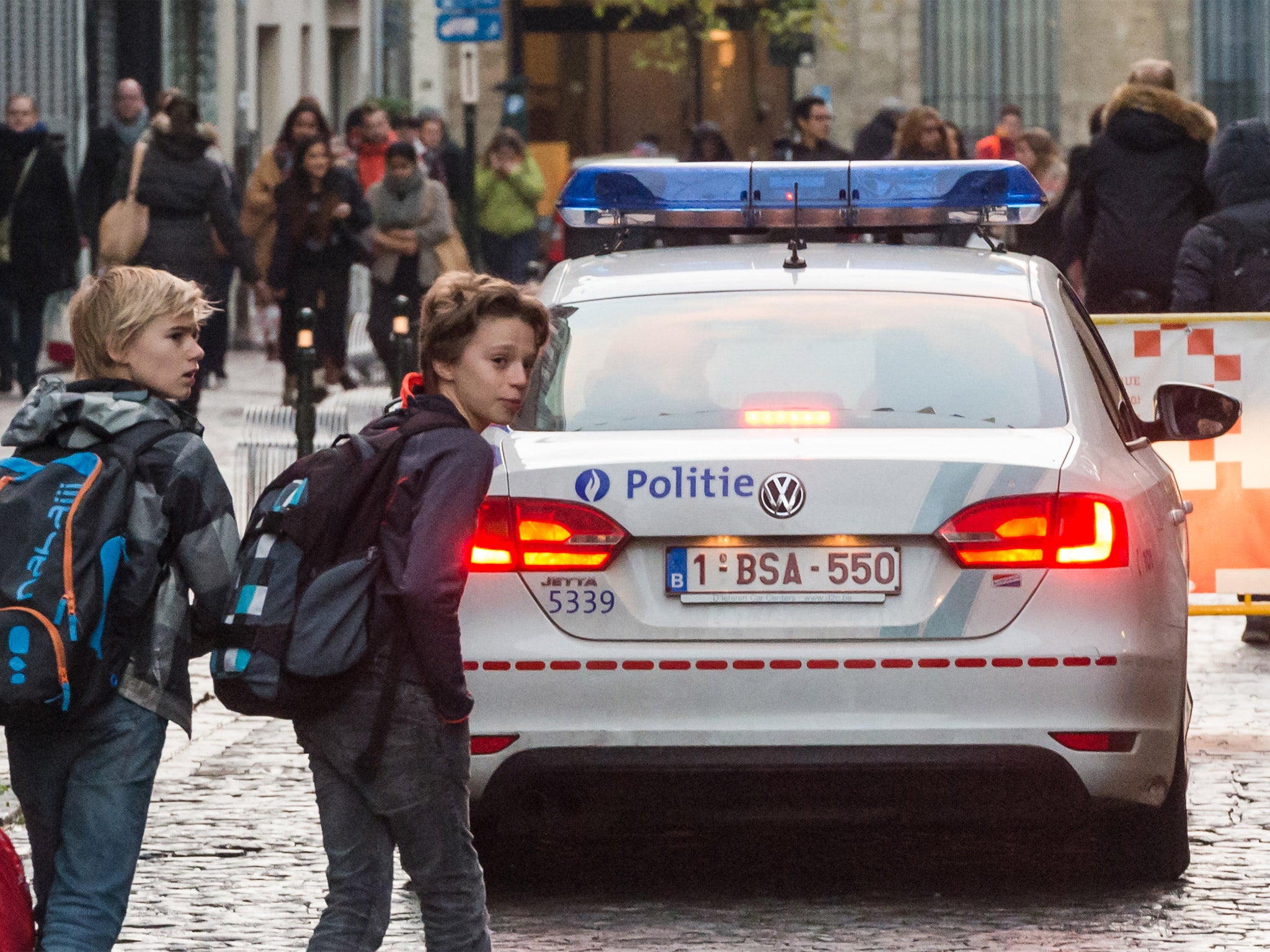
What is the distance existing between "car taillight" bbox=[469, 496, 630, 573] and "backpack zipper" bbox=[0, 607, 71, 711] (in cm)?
149

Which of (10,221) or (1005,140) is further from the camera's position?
(1005,140)

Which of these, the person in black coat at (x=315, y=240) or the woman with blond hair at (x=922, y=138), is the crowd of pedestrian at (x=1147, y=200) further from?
the person in black coat at (x=315, y=240)

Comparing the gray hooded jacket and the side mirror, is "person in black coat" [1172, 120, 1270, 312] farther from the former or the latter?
the gray hooded jacket

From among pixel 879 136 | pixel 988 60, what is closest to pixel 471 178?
pixel 879 136

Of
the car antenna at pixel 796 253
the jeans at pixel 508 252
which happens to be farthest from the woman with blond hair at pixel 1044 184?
the car antenna at pixel 796 253

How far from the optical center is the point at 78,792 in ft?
15.2

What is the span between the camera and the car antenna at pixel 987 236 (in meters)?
7.24

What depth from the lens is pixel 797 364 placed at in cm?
632

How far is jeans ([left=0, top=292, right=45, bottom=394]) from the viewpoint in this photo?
18.9m

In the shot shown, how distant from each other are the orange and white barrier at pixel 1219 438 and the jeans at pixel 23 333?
10808 mm

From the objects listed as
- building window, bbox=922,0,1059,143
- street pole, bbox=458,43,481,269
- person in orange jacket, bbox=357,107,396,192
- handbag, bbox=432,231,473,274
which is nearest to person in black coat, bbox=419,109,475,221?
person in orange jacket, bbox=357,107,396,192

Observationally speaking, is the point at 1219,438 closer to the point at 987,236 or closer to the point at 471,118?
the point at 987,236

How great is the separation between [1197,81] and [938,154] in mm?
24836

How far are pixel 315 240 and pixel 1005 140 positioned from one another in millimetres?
5317
